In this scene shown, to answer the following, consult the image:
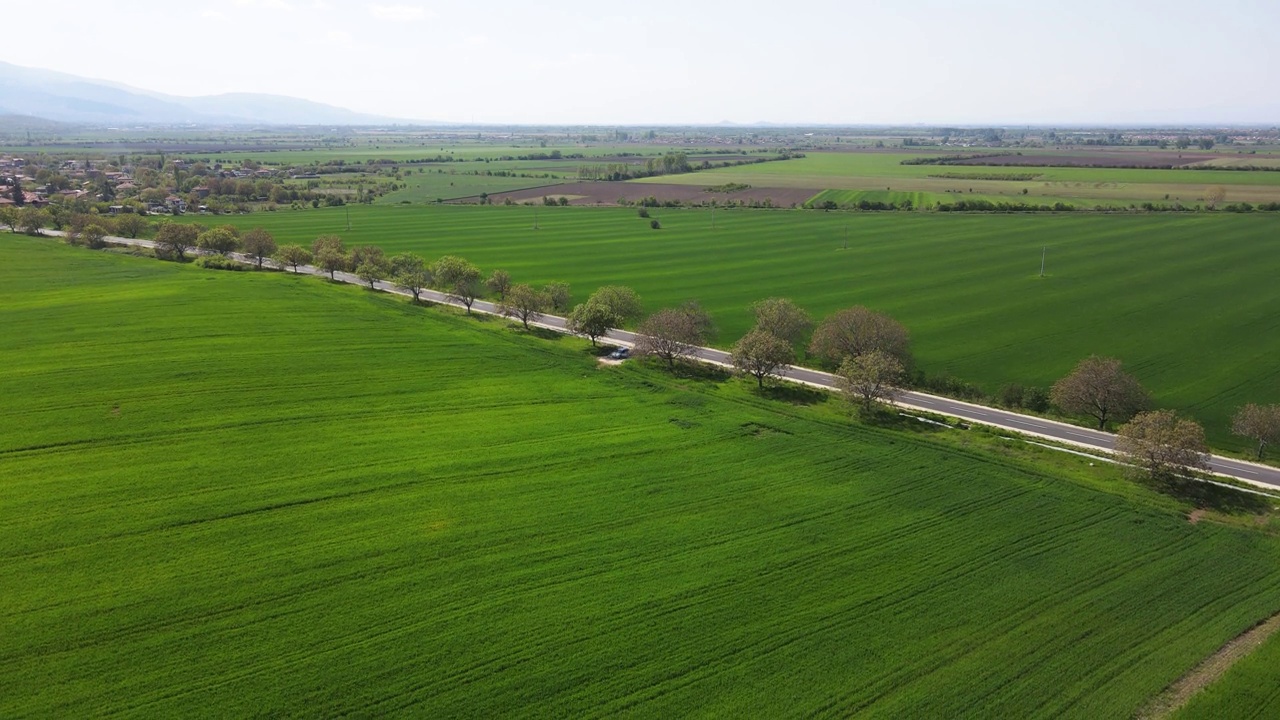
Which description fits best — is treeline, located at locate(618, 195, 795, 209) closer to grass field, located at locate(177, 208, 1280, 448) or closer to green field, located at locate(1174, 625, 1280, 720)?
grass field, located at locate(177, 208, 1280, 448)

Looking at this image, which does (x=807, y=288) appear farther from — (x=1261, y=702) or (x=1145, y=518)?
(x=1261, y=702)

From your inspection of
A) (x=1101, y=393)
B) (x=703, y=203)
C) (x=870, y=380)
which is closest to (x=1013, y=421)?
(x=1101, y=393)

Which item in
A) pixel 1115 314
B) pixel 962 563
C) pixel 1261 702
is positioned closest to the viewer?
pixel 1261 702

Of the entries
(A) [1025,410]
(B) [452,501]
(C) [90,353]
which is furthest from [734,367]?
(C) [90,353]

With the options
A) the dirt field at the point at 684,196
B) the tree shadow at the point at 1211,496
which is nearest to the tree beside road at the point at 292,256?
the dirt field at the point at 684,196

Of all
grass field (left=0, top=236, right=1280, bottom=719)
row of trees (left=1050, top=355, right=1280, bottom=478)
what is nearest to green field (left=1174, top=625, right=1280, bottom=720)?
grass field (left=0, top=236, right=1280, bottom=719)

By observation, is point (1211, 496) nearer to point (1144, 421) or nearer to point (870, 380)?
point (1144, 421)

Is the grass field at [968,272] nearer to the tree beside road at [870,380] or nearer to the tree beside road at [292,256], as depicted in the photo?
the tree beside road at [870,380]
